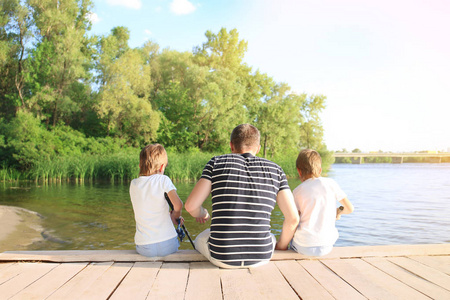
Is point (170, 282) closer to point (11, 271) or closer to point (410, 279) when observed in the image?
point (11, 271)

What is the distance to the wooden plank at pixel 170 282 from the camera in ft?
7.02

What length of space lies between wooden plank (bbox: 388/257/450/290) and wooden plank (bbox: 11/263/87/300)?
2340mm

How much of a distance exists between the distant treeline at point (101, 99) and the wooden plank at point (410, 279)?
49.4ft

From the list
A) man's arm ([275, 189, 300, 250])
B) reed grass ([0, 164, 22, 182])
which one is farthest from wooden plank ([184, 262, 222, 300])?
reed grass ([0, 164, 22, 182])

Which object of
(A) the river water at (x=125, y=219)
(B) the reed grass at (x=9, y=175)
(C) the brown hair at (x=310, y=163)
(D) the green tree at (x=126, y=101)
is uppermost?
A: (D) the green tree at (x=126, y=101)

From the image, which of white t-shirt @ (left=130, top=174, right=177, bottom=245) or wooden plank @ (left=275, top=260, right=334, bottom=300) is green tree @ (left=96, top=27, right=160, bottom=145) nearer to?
white t-shirt @ (left=130, top=174, right=177, bottom=245)

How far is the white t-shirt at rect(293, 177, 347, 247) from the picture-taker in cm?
281

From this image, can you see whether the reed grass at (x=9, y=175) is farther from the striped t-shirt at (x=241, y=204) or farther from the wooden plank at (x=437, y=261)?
the wooden plank at (x=437, y=261)

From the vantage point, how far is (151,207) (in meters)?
2.77

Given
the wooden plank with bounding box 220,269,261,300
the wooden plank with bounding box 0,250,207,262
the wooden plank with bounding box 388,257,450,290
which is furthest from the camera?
the wooden plank with bounding box 0,250,207,262

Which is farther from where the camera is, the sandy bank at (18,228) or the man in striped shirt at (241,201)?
the sandy bank at (18,228)

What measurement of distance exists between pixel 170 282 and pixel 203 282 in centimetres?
21

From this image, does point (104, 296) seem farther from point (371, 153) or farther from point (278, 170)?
point (371, 153)

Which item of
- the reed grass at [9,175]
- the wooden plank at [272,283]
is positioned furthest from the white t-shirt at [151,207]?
the reed grass at [9,175]
